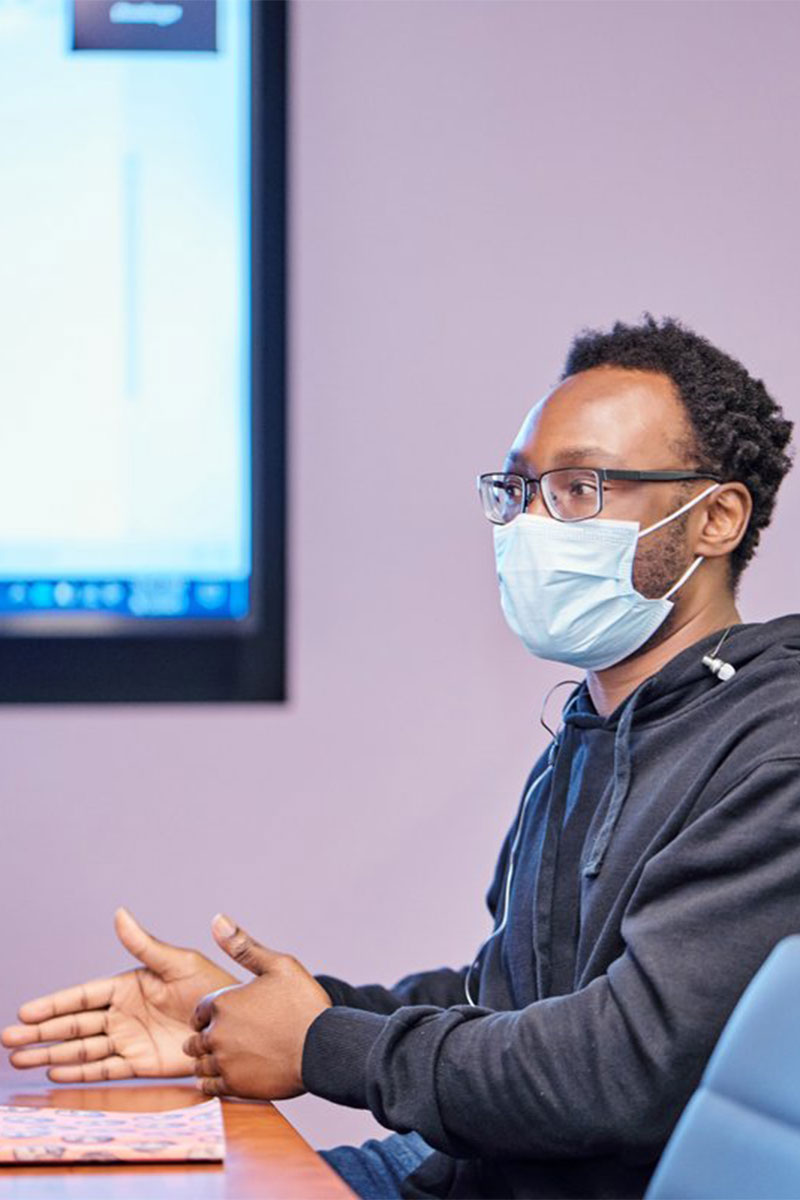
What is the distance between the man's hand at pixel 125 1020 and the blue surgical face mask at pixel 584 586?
1.73 ft

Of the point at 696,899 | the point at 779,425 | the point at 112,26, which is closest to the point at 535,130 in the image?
the point at 112,26

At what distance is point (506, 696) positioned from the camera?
2.46 m

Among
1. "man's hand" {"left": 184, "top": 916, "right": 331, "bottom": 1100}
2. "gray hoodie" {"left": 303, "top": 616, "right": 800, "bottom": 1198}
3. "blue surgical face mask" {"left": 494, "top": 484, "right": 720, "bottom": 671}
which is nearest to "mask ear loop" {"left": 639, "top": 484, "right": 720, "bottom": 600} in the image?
"blue surgical face mask" {"left": 494, "top": 484, "right": 720, "bottom": 671}

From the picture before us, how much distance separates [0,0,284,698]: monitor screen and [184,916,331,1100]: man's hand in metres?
0.87

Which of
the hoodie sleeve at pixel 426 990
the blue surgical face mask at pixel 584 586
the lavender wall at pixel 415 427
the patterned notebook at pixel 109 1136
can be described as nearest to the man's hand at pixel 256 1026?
the patterned notebook at pixel 109 1136

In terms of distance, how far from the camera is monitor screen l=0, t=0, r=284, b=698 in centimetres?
238

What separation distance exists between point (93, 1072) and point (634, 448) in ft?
2.84

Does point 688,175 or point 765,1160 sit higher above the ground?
point 688,175

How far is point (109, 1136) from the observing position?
123 cm

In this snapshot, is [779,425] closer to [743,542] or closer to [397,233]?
[743,542]

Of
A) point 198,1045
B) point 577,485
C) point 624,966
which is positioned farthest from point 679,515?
point 198,1045

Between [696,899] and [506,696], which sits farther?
[506,696]

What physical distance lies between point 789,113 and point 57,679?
145cm

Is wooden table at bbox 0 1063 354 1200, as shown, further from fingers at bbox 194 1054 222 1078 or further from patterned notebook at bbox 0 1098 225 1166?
fingers at bbox 194 1054 222 1078
